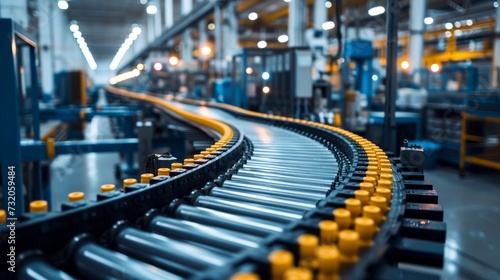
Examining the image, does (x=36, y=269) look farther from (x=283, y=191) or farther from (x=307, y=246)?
(x=283, y=191)

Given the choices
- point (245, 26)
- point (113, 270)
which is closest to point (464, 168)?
point (113, 270)

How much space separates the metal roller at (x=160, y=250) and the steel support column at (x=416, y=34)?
40.1 feet

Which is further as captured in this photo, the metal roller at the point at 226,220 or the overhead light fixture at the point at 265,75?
the overhead light fixture at the point at 265,75

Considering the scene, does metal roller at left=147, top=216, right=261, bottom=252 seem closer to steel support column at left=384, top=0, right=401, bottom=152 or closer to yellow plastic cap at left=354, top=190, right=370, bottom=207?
yellow plastic cap at left=354, top=190, right=370, bottom=207

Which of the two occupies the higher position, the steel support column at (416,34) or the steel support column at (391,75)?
the steel support column at (416,34)

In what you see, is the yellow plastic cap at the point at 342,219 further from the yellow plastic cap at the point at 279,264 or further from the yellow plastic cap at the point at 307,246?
the yellow plastic cap at the point at 279,264

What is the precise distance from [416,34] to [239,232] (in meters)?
12.7

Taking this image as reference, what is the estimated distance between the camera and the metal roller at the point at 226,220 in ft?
4.54

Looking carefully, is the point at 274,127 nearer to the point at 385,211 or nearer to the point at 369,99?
the point at 385,211

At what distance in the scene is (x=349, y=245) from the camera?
1.00m

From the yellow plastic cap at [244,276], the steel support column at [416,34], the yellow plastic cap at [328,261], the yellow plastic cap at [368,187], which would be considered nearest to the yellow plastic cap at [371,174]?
the yellow plastic cap at [368,187]

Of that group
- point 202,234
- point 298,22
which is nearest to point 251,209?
point 202,234

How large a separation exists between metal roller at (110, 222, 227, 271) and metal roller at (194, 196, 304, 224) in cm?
31

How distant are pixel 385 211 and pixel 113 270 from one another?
898 mm
